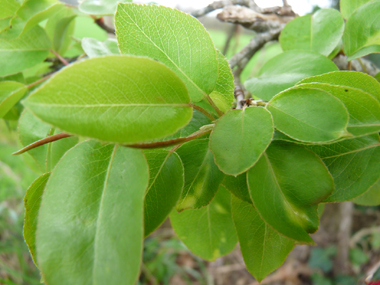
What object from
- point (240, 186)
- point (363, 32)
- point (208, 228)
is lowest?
point (208, 228)

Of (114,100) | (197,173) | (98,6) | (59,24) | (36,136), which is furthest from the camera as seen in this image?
(59,24)

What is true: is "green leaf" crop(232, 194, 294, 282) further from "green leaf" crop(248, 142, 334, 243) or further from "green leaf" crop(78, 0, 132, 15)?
"green leaf" crop(78, 0, 132, 15)

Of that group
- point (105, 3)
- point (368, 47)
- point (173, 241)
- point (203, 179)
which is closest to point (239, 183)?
point (203, 179)

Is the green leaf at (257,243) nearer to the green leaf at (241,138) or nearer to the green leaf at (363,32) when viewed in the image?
the green leaf at (241,138)

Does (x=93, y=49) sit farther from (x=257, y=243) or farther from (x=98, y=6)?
(x=257, y=243)

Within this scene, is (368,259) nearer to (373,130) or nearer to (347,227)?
(347,227)

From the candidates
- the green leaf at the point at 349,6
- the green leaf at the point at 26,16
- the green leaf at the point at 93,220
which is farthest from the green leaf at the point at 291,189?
the green leaf at the point at 26,16

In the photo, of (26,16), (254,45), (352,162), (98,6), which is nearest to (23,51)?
(26,16)
